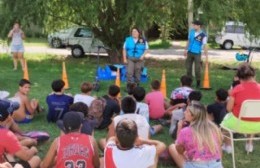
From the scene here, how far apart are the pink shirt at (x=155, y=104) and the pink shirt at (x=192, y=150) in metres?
3.20

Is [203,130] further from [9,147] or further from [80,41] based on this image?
[80,41]

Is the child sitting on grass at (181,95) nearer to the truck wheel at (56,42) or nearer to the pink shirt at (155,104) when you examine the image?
the pink shirt at (155,104)

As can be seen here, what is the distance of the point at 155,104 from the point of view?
7.54 metres

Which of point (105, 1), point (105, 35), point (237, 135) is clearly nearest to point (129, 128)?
point (237, 135)

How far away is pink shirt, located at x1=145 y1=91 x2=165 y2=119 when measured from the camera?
750 centimetres

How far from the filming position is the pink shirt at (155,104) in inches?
295

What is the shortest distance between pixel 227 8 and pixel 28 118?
7.63m

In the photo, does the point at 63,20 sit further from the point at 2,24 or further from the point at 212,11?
the point at 212,11

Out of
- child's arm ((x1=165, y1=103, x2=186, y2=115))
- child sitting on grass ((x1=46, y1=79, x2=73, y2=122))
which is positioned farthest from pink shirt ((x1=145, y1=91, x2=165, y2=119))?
child sitting on grass ((x1=46, y1=79, x2=73, y2=122))

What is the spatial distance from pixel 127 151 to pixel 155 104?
151 inches

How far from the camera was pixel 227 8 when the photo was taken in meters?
13.0

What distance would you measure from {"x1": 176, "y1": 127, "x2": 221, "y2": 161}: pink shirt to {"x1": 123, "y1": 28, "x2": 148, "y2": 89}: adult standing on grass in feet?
20.0

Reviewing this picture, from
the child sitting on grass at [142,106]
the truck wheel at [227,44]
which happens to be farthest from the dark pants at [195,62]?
the truck wheel at [227,44]

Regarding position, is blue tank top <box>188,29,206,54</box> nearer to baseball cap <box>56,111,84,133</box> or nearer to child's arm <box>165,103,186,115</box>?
child's arm <box>165,103,186,115</box>
